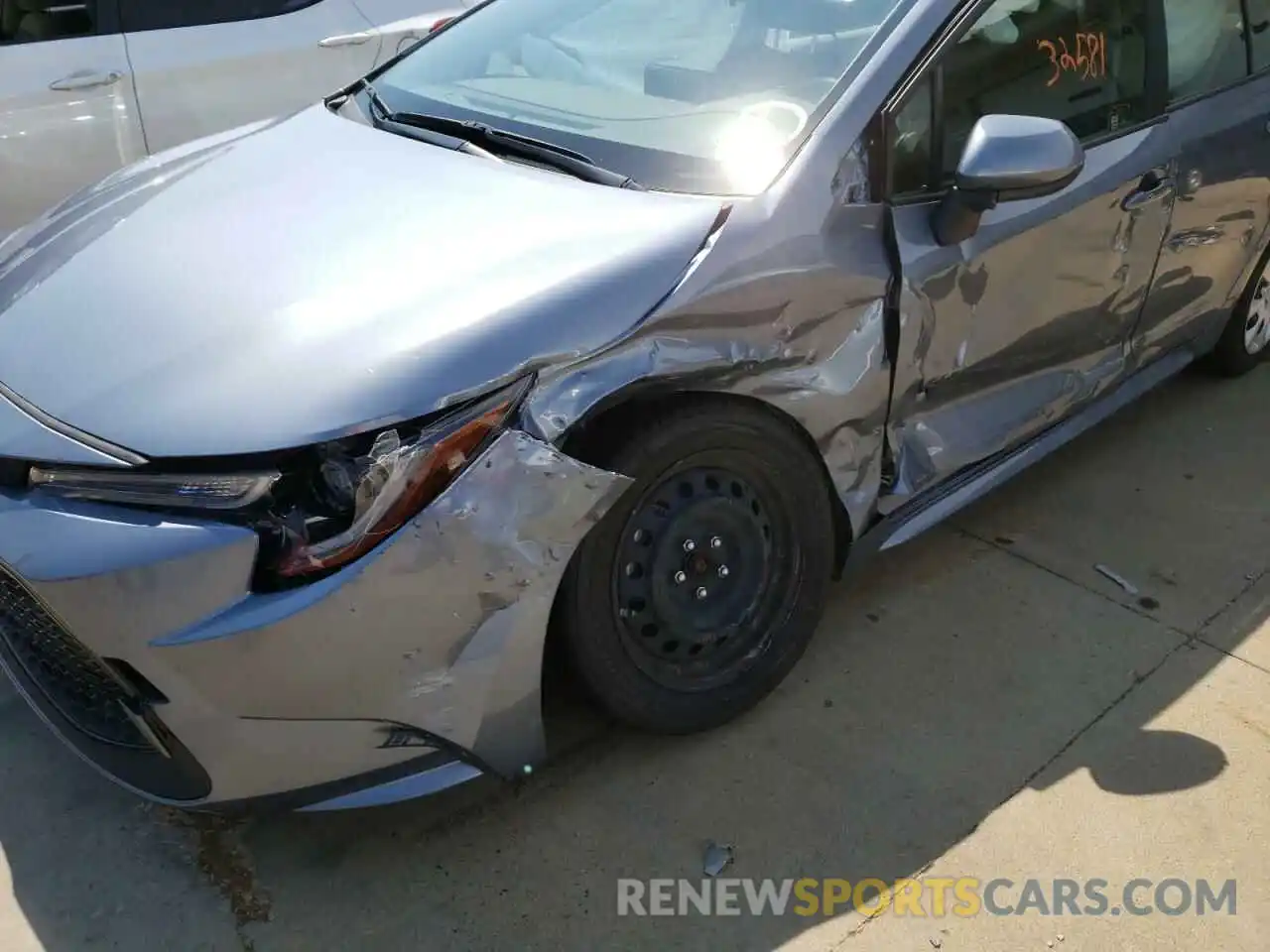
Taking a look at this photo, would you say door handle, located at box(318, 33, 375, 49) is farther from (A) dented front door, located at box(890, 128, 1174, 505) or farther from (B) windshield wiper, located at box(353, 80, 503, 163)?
(A) dented front door, located at box(890, 128, 1174, 505)

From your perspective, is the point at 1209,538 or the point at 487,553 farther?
the point at 1209,538

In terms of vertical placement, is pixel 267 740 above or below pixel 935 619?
above

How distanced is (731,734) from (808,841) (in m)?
0.33

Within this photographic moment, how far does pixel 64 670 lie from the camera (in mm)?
2102

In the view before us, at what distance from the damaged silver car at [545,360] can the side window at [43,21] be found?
1563mm

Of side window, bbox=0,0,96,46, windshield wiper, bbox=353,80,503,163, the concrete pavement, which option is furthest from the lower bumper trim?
side window, bbox=0,0,96,46

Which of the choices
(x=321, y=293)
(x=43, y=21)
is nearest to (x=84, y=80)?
(x=43, y=21)

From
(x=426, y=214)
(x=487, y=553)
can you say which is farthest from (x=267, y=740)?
(x=426, y=214)

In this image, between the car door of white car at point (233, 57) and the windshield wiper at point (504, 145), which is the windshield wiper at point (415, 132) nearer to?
the windshield wiper at point (504, 145)

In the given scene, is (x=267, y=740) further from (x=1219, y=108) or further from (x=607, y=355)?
(x=1219, y=108)

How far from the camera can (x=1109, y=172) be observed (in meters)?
2.88

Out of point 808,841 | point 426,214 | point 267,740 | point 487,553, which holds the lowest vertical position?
point 808,841

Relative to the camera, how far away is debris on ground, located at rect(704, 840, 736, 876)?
2.25 metres

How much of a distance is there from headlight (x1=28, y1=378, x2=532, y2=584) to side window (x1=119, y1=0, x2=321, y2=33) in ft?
9.53
